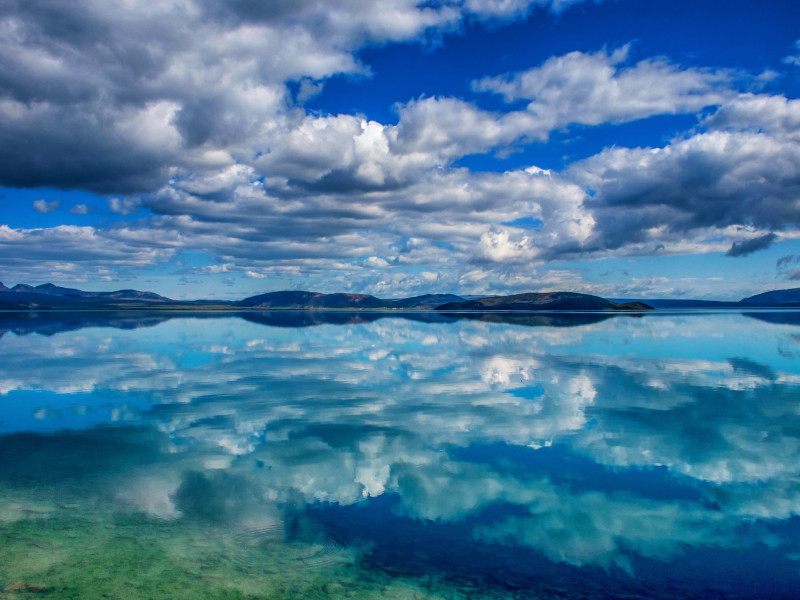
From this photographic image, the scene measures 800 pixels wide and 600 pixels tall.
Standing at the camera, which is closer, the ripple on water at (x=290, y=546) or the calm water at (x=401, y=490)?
the calm water at (x=401, y=490)

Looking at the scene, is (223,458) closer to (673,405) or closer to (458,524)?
(458,524)

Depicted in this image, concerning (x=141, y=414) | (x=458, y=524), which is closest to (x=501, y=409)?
(x=458, y=524)

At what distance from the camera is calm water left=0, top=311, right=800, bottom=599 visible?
10.7 meters

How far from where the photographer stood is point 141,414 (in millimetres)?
25625

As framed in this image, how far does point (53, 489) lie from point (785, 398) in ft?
120

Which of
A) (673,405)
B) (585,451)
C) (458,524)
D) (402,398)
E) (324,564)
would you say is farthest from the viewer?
(402,398)

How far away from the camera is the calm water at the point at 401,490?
10.7 metres

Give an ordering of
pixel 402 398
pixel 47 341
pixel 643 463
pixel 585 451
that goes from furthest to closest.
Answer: pixel 47 341, pixel 402 398, pixel 585 451, pixel 643 463

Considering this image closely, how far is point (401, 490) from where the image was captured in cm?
1538

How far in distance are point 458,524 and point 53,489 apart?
12704 mm

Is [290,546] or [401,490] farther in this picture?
[401,490]

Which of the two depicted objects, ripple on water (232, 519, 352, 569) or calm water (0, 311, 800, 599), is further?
ripple on water (232, 519, 352, 569)

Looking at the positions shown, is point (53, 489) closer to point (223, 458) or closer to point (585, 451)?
point (223, 458)

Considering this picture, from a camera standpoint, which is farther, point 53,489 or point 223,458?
point 223,458
